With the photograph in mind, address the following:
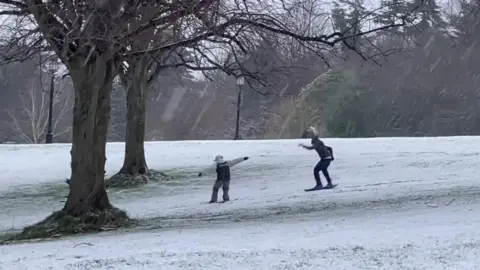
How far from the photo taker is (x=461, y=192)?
13.3 metres

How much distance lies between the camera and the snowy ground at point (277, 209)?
6977 mm

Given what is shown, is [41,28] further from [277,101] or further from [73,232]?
[277,101]

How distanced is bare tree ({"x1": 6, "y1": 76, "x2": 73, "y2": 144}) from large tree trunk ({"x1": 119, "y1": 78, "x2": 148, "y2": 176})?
28743 millimetres

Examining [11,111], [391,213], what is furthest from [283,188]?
[11,111]

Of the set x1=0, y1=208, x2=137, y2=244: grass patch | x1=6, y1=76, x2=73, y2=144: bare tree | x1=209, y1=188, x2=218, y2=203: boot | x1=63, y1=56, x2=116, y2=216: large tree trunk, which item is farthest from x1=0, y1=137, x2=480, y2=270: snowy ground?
x1=6, y1=76, x2=73, y2=144: bare tree

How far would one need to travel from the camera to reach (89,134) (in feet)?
37.1

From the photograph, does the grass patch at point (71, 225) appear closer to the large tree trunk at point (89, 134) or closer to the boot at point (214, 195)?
the large tree trunk at point (89, 134)

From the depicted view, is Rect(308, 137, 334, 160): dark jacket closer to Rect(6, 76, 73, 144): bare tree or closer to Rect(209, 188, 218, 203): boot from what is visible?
Rect(209, 188, 218, 203): boot

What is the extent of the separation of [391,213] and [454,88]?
3262 centimetres

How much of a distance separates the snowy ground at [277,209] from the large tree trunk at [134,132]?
132 centimetres

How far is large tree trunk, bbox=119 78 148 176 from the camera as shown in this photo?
66.2 feet

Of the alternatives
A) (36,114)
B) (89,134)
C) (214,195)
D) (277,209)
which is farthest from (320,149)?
(36,114)

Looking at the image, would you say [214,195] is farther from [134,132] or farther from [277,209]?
[134,132]

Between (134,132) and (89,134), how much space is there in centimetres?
898
